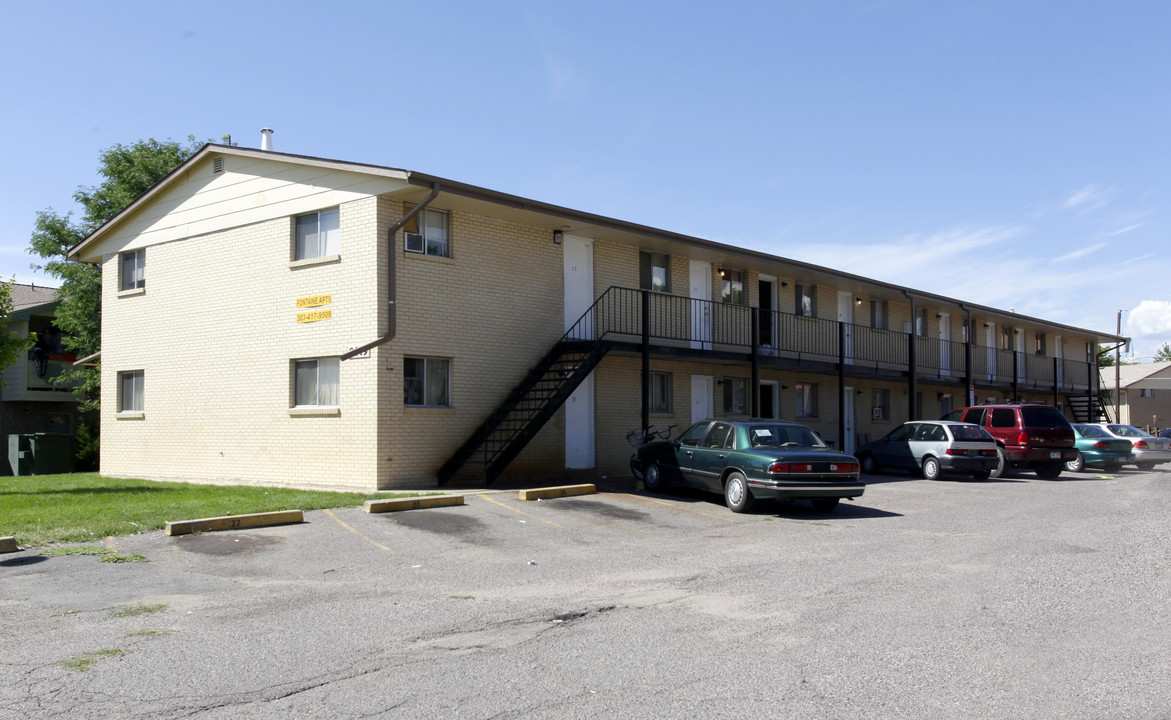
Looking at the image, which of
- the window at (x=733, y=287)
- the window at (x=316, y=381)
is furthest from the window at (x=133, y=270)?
the window at (x=733, y=287)

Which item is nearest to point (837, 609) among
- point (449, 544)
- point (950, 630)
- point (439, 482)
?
point (950, 630)

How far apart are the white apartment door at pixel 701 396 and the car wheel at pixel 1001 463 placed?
6650 millimetres

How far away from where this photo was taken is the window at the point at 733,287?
23.9 m

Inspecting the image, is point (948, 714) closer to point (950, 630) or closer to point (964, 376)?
point (950, 630)

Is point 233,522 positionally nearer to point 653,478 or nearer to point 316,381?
point 316,381

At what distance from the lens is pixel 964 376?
31.9 meters

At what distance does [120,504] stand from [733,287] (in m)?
15.5

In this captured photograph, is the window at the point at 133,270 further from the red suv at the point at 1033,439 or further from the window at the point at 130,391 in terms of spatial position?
the red suv at the point at 1033,439

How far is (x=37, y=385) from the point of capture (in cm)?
3116

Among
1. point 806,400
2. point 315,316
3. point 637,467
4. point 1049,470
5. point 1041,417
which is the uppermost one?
point 315,316

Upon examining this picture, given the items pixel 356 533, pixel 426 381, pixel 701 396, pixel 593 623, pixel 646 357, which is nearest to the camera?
pixel 593 623

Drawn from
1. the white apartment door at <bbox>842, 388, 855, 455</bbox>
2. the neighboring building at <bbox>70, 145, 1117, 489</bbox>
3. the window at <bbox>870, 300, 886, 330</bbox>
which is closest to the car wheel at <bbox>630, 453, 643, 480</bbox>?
the neighboring building at <bbox>70, 145, 1117, 489</bbox>

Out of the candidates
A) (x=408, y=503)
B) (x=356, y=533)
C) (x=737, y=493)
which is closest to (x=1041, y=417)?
(x=737, y=493)

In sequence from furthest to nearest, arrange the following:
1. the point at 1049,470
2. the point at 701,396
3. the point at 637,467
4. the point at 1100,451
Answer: the point at 1100,451 < the point at 701,396 < the point at 1049,470 < the point at 637,467
